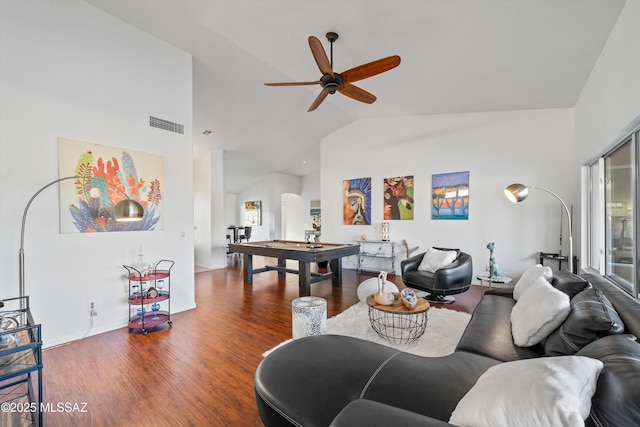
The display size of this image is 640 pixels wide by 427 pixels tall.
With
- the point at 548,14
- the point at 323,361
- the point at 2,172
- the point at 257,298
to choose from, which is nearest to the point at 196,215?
the point at 257,298

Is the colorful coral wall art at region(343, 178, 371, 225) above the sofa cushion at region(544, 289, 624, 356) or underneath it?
above

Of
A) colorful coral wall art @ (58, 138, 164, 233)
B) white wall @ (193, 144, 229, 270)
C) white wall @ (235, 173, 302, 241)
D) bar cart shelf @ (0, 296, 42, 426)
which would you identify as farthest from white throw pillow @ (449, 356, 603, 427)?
white wall @ (235, 173, 302, 241)

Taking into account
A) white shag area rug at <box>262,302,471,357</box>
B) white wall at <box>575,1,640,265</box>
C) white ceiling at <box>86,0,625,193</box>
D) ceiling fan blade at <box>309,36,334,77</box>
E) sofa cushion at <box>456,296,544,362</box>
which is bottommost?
white shag area rug at <box>262,302,471,357</box>

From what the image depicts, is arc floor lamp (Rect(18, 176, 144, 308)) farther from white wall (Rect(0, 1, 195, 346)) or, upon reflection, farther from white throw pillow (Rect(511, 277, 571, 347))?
white throw pillow (Rect(511, 277, 571, 347))

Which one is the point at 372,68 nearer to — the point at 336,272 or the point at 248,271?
the point at 336,272

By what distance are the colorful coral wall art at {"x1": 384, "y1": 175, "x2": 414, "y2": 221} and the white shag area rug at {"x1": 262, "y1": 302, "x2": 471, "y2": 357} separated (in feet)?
8.45

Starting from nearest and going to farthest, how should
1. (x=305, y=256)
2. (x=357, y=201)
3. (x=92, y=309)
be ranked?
(x=92, y=309) < (x=305, y=256) < (x=357, y=201)

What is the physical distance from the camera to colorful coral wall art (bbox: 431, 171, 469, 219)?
210 inches

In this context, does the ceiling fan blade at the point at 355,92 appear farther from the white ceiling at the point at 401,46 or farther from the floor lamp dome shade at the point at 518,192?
the floor lamp dome shade at the point at 518,192

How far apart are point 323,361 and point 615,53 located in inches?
143

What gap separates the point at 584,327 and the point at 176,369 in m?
2.92

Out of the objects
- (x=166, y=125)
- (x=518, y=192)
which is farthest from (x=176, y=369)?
(x=518, y=192)

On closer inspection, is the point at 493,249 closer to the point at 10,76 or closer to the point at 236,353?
the point at 236,353

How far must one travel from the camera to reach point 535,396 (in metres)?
0.86
